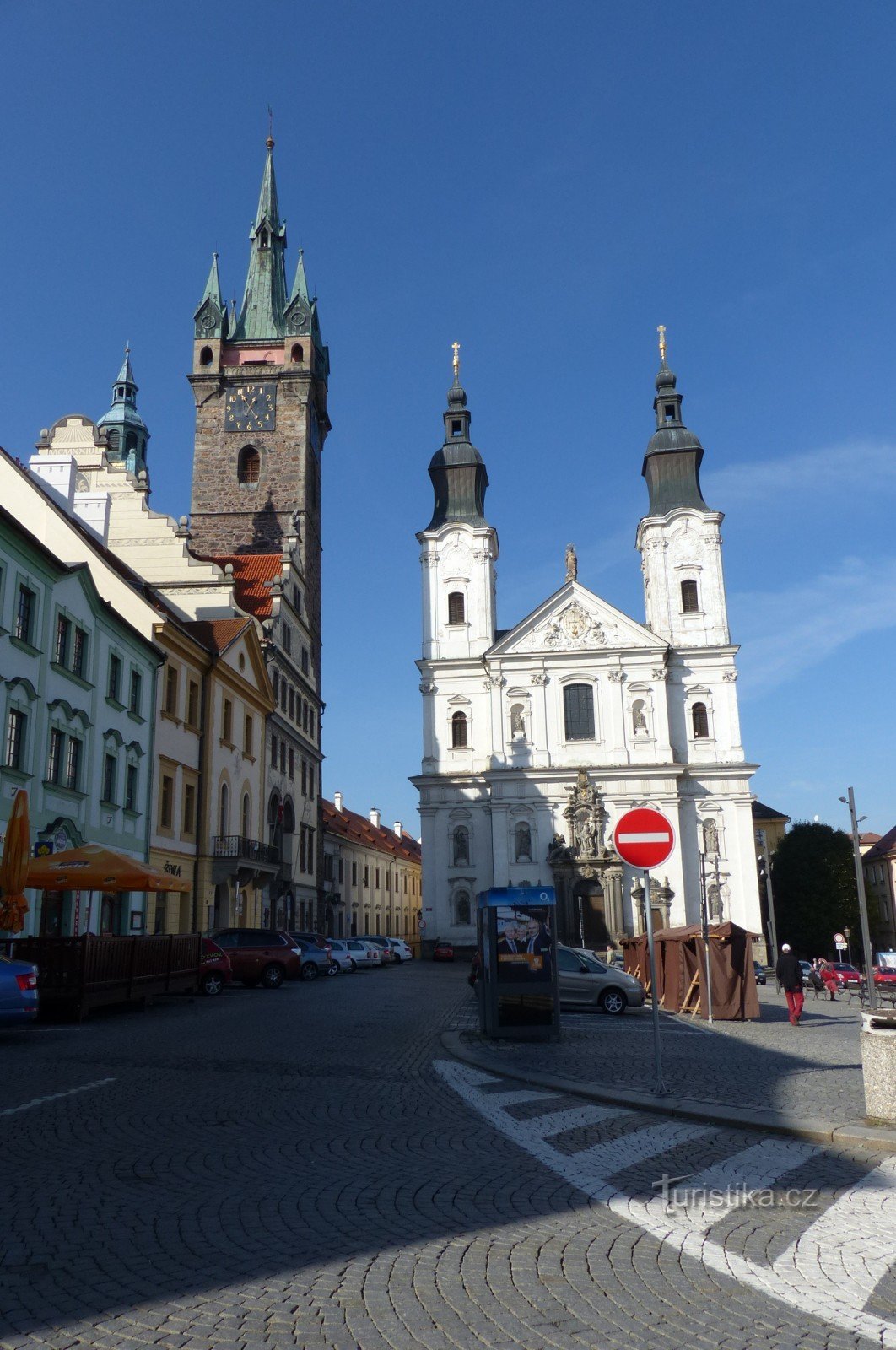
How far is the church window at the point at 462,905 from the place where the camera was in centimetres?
6262

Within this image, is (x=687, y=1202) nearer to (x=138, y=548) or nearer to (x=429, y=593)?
(x=138, y=548)

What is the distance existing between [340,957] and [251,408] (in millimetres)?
37076

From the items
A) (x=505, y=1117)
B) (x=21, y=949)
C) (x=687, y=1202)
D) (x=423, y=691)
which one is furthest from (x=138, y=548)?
(x=687, y=1202)

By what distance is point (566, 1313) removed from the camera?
479cm

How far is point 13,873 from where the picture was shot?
60.1 ft

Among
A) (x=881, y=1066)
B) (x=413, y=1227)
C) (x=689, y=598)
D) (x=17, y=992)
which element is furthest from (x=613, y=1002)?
(x=689, y=598)

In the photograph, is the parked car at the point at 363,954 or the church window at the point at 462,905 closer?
the parked car at the point at 363,954

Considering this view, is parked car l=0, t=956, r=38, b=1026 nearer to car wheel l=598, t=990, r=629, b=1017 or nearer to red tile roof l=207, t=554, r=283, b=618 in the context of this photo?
car wheel l=598, t=990, r=629, b=1017

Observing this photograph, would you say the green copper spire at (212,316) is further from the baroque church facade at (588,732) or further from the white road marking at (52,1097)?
the white road marking at (52,1097)

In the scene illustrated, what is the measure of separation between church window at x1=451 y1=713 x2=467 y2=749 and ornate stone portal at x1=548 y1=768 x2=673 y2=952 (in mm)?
7435

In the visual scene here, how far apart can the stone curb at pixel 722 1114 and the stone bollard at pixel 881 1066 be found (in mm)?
173

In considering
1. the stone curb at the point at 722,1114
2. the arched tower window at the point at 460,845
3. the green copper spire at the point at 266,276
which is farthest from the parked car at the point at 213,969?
the green copper spire at the point at 266,276

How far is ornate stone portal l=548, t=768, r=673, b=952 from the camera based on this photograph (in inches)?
2323

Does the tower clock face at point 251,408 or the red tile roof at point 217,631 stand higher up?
the tower clock face at point 251,408
